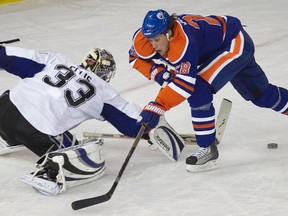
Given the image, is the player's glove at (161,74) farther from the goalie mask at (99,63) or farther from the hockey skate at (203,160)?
the hockey skate at (203,160)

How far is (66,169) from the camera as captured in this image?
2938 millimetres

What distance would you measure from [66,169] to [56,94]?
0.33m

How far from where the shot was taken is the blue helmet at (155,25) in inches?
116

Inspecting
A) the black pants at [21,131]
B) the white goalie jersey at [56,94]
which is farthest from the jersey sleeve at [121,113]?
the black pants at [21,131]

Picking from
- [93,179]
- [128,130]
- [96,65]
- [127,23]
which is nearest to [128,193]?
[93,179]

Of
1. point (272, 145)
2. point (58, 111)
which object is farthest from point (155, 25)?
point (272, 145)

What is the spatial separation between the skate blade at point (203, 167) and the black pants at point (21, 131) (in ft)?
1.83

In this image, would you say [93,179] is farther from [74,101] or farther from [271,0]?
[271,0]

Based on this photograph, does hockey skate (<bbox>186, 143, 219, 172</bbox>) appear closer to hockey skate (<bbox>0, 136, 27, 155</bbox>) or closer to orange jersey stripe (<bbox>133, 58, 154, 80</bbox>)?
orange jersey stripe (<bbox>133, 58, 154, 80</bbox>)

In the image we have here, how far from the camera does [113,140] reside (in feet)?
11.8

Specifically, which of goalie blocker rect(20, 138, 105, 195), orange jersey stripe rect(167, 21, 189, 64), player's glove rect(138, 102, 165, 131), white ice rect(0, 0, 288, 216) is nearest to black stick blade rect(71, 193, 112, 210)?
white ice rect(0, 0, 288, 216)

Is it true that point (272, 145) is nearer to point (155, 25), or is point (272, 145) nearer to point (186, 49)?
point (186, 49)

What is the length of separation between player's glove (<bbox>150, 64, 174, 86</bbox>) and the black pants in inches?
20.1

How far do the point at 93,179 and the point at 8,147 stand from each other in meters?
0.49
